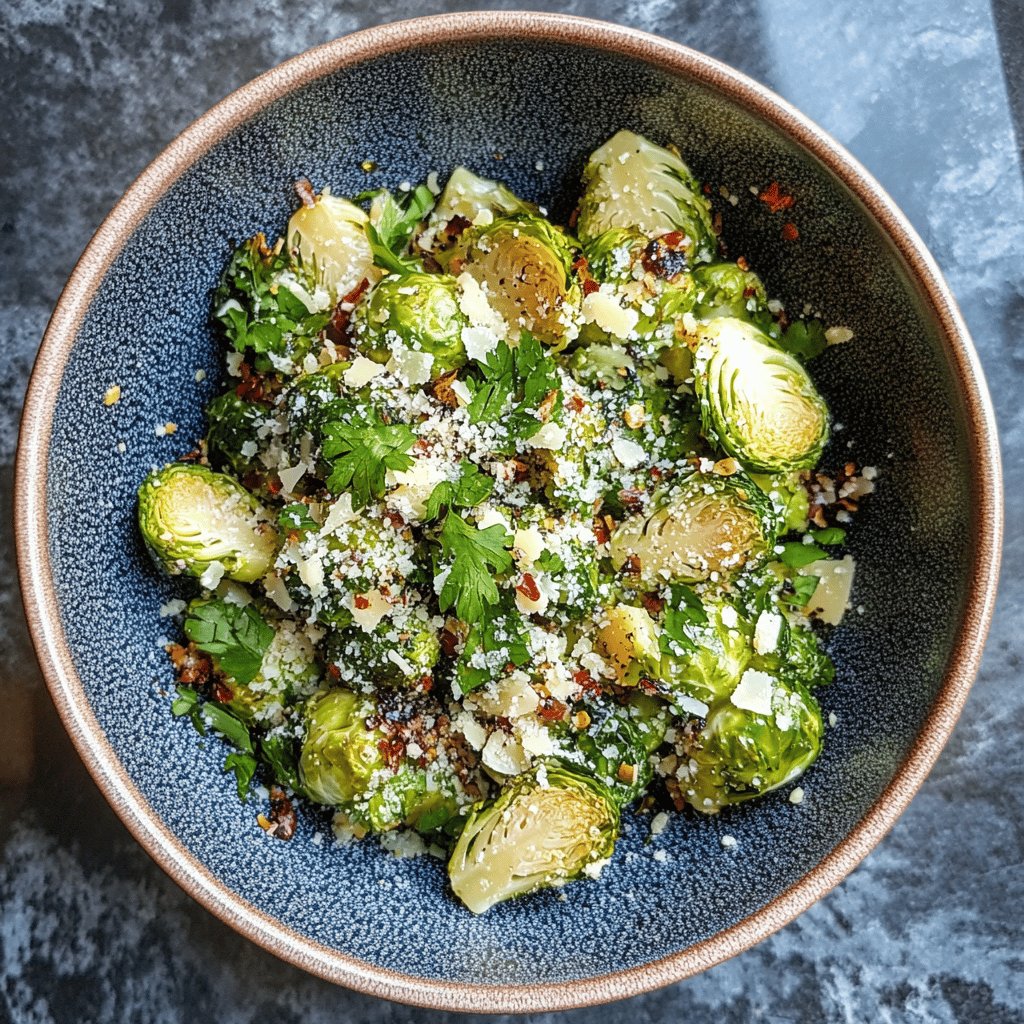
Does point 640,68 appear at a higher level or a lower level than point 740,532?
higher

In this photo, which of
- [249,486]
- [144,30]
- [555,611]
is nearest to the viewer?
[555,611]

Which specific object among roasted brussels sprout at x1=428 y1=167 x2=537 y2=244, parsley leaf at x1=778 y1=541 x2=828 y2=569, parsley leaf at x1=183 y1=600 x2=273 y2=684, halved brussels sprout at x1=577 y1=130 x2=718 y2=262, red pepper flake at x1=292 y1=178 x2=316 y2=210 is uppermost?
halved brussels sprout at x1=577 y1=130 x2=718 y2=262

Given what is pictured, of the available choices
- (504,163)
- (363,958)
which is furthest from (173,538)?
(504,163)

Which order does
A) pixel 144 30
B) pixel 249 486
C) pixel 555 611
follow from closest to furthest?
pixel 555 611, pixel 249 486, pixel 144 30

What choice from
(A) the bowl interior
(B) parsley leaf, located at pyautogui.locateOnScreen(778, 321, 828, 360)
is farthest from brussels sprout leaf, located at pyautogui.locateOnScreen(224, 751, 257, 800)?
(B) parsley leaf, located at pyautogui.locateOnScreen(778, 321, 828, 360)

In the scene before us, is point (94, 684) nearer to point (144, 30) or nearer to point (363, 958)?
point (363, 958)

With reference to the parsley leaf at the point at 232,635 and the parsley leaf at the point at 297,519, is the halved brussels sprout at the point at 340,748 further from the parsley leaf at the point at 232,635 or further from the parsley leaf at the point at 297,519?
the parsley leaf at the point at 297,519

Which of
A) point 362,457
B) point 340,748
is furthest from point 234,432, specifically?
point 340,748

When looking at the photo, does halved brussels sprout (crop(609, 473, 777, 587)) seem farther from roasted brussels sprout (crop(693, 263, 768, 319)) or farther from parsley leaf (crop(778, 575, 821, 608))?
roasted brussels sprout (crop(693, 263, 768, 319))
